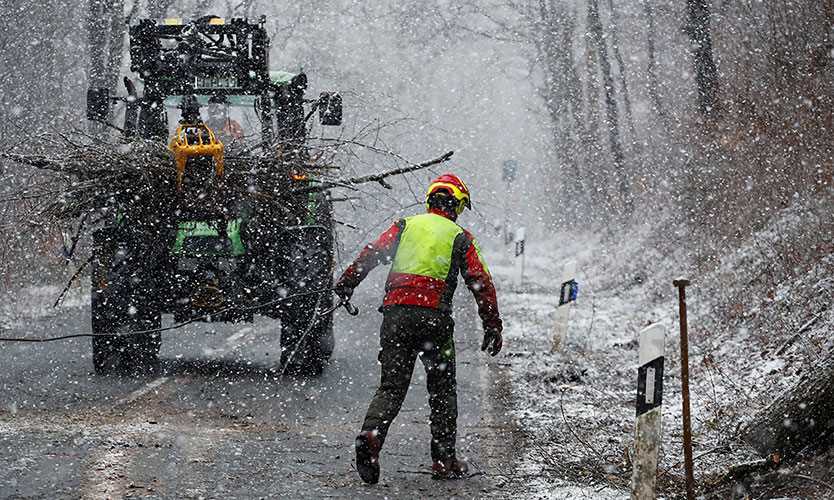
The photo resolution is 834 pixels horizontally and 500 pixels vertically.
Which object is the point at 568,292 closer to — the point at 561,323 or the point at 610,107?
the point at 561,323

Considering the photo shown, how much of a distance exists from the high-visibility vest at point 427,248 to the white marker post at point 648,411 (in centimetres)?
168

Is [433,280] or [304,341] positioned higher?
[433,280]

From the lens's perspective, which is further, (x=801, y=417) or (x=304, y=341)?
(x=304, y=341)

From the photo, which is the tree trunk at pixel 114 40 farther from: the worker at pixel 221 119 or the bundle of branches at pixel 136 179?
the bundle of branches at pixel 136 179

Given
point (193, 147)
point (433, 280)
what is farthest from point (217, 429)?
point (193, 147)

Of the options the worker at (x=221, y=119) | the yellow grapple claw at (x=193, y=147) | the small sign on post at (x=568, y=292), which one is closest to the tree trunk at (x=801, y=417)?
the yellow grapple claw at (x=193, y=147)

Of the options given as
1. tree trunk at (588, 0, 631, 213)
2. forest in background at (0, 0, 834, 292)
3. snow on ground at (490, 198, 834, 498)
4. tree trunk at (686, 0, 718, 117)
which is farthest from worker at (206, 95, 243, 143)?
tree trunk at (588, 0, 631, 213)

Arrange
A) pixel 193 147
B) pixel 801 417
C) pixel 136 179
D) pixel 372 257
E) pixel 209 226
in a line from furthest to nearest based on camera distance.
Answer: pixel 209 226
pixel 136 179
pixel 193 147
pixel 372 257
pixel 801 417

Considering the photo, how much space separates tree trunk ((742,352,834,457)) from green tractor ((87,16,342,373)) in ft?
13.5

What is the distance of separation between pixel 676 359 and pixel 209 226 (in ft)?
15.1

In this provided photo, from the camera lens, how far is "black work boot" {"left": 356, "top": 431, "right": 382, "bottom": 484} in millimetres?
6059

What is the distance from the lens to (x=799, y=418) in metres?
5.55

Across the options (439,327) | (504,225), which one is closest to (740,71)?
(439,327)

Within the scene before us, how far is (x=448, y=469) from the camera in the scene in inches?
253
